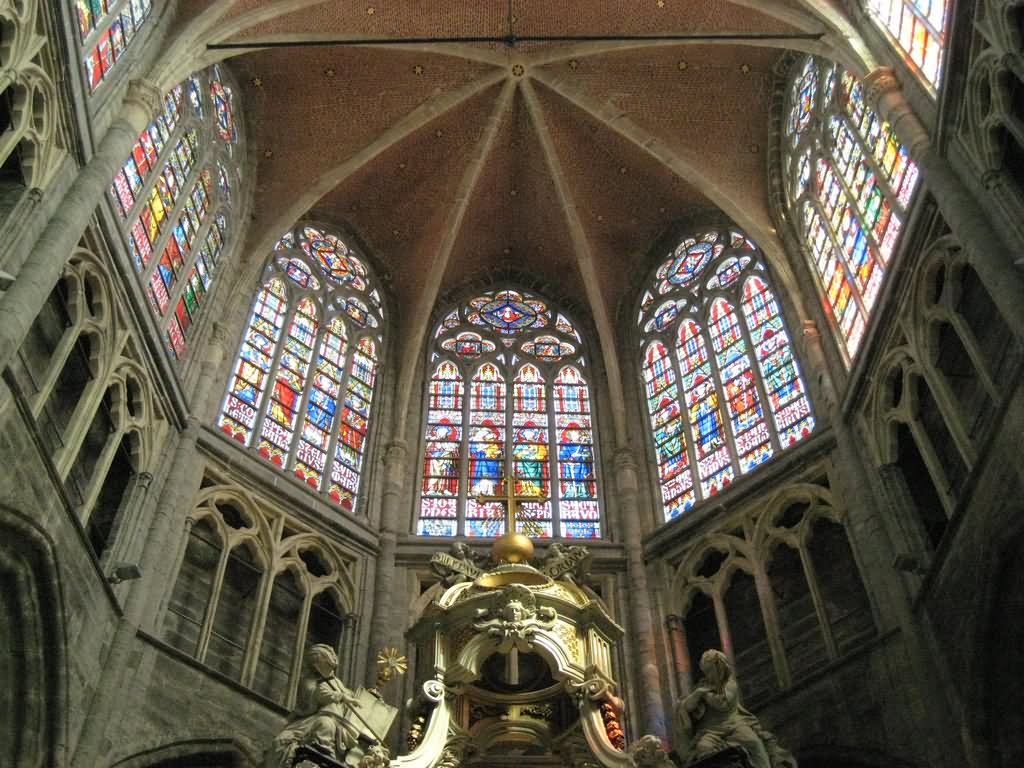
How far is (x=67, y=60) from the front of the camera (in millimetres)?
11906

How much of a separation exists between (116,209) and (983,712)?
37.3ft

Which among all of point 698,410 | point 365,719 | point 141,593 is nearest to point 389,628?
point 141,593

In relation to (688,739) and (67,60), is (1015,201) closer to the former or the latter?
(688,739)

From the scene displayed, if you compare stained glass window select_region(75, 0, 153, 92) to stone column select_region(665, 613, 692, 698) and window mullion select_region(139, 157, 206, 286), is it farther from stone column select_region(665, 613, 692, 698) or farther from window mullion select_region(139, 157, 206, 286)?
stone column select_region(665, 613, 692, 698)

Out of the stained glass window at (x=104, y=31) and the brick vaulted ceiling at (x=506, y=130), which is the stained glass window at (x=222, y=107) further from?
the stained glass window at (x=104, y=31)

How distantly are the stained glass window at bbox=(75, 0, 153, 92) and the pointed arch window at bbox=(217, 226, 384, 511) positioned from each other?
507cm

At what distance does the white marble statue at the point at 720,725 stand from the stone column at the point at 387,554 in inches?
228

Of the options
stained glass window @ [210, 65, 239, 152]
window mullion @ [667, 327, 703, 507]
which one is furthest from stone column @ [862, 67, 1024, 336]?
stained glass window @ [210, 65, 239, 152]

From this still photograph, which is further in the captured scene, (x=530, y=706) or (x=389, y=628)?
(x=389, y=628)

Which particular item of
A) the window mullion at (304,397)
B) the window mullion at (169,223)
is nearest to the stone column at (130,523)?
the window mullion at (169,223)

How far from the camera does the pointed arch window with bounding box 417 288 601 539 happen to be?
17859 millimetres

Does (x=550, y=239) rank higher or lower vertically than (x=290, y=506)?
higher

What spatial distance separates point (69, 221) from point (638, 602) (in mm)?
9214

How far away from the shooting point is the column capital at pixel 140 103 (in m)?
13.6
